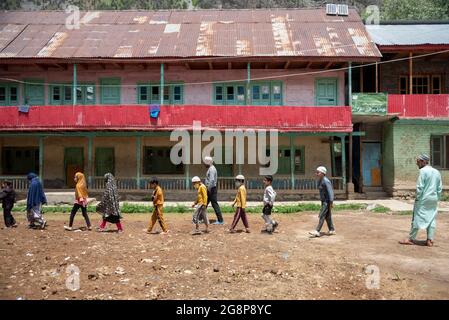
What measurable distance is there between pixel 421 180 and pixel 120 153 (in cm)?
1388

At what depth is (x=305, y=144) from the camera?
18.7 meters

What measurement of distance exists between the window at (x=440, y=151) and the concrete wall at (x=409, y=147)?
10.1 inches

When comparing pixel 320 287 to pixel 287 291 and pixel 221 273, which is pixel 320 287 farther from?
pixel 221 273

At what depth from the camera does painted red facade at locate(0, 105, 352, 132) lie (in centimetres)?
1677

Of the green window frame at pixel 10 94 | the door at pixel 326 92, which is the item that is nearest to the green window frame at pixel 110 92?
the green window frame at pixel 10 94

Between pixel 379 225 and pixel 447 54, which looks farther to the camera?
pixel 447 54

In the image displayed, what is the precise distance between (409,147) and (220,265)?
45.3 ft

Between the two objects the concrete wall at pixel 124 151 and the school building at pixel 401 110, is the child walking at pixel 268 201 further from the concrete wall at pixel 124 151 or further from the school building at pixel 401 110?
the school building at pixel 401 110

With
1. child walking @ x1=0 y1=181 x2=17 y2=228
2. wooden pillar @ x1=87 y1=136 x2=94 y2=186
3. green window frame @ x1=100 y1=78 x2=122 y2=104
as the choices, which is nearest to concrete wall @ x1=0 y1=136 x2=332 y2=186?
wooden pillar @ x1=87 y1=136 x2=94 y2=186

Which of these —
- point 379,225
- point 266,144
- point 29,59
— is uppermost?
point 29,59

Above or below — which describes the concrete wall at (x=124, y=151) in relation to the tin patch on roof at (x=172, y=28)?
below

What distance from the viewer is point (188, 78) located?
61.2ft

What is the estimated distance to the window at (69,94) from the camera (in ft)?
61.4
